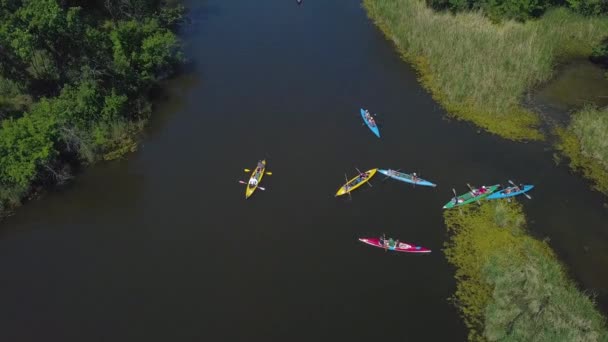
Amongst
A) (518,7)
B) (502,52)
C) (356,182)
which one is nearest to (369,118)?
(356,182)

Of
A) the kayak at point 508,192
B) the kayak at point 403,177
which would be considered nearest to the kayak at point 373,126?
the kayak at point 403,177

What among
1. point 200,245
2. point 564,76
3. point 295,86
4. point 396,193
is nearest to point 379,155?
point 396,193

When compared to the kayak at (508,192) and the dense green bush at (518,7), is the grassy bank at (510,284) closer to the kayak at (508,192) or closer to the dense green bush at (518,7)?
the kayak at (508,192)

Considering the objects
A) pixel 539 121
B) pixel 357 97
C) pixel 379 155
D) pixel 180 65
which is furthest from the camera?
pixel 180 65

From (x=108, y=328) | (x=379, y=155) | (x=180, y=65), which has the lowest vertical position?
(x=108, y=328)

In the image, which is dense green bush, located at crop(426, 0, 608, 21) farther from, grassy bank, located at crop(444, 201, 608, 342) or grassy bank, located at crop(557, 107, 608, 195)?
grassy bank, located at crop(444, 201, 608, 342)

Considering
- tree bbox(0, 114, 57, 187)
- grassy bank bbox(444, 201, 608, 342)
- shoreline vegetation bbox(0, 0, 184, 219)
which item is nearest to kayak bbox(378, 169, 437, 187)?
grassy bank bbox(444, 201, 608, 342)

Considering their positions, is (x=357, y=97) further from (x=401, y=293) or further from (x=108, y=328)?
(x=108, y=328)
